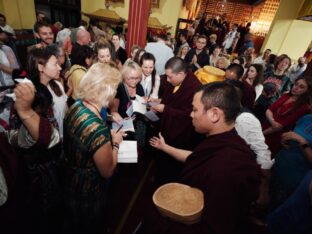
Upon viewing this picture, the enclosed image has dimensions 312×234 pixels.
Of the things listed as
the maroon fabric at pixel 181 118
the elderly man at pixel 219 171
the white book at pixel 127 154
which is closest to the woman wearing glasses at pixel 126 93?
the maroon fabric at pixel 181 118

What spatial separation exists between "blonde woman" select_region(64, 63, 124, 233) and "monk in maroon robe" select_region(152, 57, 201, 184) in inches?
43.7

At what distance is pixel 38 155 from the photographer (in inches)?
63.7

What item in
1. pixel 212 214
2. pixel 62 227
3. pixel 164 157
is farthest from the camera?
pixel 164 157

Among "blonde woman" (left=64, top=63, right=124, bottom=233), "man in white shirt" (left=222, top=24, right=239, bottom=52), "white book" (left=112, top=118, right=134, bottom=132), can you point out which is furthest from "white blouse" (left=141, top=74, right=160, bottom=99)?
"man in white shirt" (left=222, top=24, right=239, bottom=52)

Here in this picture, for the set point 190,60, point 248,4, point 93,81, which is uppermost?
point 248,4

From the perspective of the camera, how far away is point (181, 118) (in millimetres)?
2600

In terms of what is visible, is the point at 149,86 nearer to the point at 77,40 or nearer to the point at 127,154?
the point at 127,154

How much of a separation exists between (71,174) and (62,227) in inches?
40.0

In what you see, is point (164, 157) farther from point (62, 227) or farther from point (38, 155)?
point (38, 155)

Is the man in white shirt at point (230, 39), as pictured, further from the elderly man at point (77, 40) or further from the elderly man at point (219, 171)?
the elderly man at point (219, 171)

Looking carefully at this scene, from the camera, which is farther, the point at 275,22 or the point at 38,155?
the point at 275,22

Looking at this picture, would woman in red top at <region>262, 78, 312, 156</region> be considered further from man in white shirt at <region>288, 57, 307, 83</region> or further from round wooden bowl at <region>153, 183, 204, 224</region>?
man in white shirt at <region>288, 57, 307, 83</region>

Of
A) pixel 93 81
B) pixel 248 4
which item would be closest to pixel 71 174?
pixel 93 81

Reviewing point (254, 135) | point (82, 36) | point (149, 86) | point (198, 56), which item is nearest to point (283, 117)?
point (254, 135)
